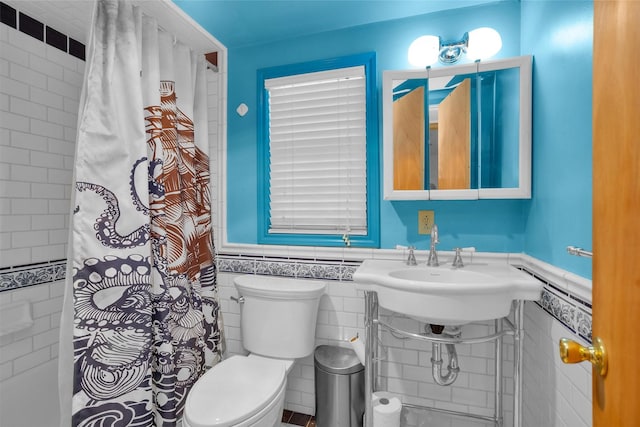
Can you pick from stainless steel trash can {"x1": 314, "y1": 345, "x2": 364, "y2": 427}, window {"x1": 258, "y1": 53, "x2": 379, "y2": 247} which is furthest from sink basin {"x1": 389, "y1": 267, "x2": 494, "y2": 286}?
stainless steel trash can {"x1": 314, "y1": 345, "x2": 364, "y2": 427}

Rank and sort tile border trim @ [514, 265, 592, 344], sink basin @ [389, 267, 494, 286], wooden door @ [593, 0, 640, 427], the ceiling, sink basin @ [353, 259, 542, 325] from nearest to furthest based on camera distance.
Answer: wooden door @ [593, 0, 640, 427]
tile border trim @ [514, 265, 592, 344]
sink basin @ [353, 259, 542, 325]
sink basin @ [389, 267, 494, 286]
the ceiling

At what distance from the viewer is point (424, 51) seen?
1.59m

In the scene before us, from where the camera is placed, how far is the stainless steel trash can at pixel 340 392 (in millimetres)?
1583

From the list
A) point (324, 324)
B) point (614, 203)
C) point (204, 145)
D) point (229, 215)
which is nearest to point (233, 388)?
point (324, 324)

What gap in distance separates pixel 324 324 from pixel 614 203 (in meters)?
1.50

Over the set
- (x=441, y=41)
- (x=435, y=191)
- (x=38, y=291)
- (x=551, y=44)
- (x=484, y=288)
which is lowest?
(x=38, y=291)

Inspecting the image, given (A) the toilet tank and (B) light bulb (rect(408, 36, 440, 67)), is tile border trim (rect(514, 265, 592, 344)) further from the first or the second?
(B) light bulb (rect(408, 36, 440, 67))

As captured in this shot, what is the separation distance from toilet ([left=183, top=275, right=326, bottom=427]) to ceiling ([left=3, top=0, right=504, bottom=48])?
4.71 feet

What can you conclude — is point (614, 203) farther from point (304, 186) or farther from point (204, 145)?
point (204, 145)

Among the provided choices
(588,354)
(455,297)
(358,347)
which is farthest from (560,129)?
(358,347)

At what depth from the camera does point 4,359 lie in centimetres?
143

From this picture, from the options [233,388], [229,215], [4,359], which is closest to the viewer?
[233,388]

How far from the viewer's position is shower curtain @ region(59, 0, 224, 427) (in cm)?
123

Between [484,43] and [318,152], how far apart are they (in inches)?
39.1
